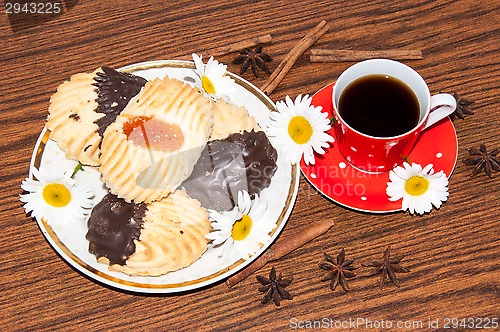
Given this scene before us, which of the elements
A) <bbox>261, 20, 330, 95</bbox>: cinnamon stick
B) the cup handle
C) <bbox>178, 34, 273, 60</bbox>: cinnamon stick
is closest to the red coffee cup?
the cup handle

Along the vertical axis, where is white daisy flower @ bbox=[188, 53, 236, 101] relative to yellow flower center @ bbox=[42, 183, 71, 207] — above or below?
above

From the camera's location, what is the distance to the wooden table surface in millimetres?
1558

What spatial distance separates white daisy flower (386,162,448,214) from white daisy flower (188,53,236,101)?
0.51m

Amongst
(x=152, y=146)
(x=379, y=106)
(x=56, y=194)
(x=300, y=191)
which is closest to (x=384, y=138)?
(x=379, y=106)

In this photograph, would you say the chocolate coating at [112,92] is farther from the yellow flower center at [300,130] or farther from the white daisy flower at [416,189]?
the white daisy flower at [416,189]

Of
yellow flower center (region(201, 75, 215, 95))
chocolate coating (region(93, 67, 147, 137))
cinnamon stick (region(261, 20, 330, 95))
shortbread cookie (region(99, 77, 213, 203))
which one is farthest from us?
cinnamon stick (region(261, 20, 330, 95))

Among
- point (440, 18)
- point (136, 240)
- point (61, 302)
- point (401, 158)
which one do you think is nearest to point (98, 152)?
point (136, 240)

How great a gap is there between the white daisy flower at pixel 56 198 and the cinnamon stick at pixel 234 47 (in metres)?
0.58

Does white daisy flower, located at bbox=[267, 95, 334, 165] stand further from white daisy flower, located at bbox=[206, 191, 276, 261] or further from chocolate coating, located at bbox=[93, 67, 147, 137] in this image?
chocolate coating, located at bbox=[93, 67, 147, 137]

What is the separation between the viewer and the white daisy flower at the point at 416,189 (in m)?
1.58

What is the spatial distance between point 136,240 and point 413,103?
793 millimetres

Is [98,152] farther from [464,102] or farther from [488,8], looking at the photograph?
[488,8]

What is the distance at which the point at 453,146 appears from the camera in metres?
1.63

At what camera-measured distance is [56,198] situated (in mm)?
1531
